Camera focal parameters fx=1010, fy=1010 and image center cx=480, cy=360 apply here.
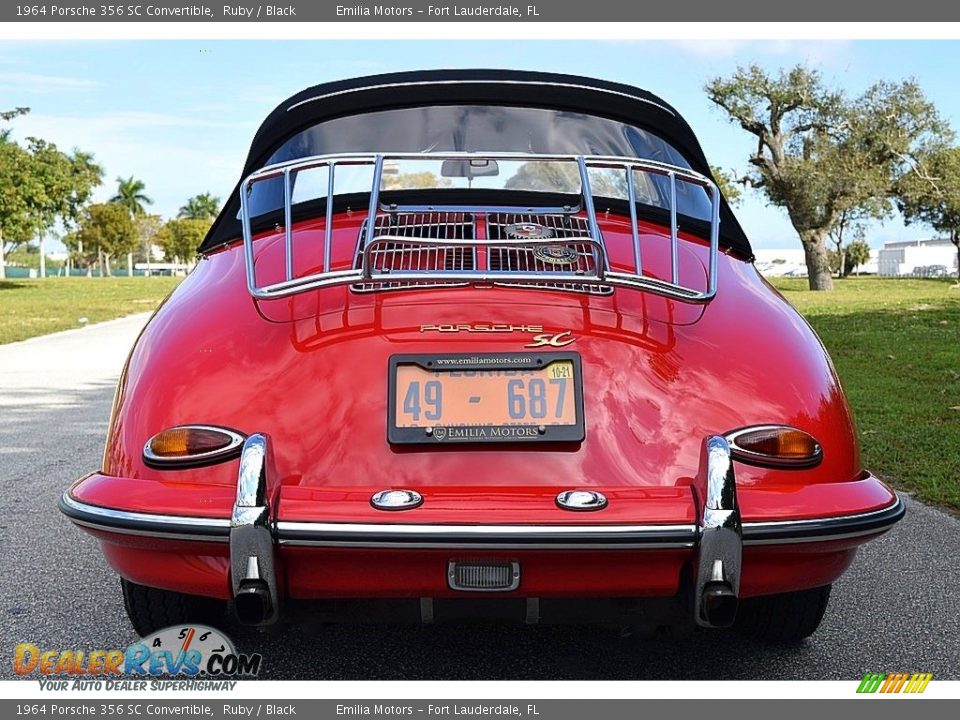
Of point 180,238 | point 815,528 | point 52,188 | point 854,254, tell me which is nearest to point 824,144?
point 52,188

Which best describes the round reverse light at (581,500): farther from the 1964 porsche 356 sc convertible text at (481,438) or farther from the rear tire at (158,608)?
the rear tire at (158,608)

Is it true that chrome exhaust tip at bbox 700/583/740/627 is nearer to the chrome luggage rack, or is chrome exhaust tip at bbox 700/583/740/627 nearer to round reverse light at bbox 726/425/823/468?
round reverse light at bbox 726/425/823/468

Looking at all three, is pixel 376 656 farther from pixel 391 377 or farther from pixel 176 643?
pixel 391 377

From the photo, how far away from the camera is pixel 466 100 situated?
3.44 meters

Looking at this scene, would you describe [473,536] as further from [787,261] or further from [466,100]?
[787,261]

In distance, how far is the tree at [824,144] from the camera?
3575 centimetres

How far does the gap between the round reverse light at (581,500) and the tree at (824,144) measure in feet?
118

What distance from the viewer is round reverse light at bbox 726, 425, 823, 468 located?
7.73 feet

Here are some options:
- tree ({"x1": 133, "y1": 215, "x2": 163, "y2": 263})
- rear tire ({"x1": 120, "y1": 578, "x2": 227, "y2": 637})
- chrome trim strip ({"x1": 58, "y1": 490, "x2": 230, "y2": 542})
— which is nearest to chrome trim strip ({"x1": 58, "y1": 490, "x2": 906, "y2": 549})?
chrome trim strip ({"x1": 58, "y1": 490, "x2": 230, "y2": 542})

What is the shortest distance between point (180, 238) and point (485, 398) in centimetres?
9011

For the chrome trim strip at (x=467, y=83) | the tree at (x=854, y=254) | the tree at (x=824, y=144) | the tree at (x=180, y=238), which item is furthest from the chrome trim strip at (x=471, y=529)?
the tree at (x=180, y=238)

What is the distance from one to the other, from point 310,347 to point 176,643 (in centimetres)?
97

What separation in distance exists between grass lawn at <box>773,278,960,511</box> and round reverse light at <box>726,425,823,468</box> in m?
2.85
